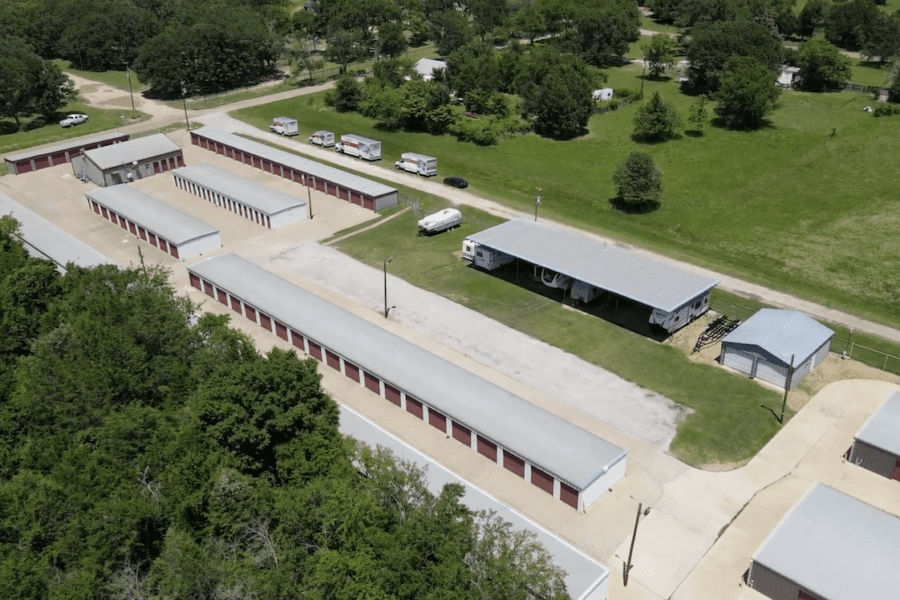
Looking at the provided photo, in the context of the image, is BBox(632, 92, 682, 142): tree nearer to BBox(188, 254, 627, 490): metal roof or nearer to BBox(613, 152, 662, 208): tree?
BBox(613, 152, 662, 208): tree

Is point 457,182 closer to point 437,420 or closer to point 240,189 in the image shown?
point 240,189

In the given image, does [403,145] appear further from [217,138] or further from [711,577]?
[711,577]

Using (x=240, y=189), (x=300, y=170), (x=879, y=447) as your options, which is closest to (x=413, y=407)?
(x=879, y=447)

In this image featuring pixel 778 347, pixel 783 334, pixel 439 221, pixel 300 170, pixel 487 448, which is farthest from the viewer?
pixel 300 170

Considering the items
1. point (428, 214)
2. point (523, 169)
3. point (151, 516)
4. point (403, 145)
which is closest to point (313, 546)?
point (151, 516)

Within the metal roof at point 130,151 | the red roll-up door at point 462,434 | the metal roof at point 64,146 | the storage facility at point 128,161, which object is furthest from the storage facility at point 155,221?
the red roll-up door at point 462,434

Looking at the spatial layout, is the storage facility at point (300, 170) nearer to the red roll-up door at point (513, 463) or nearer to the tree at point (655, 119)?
the tree at point (655, 119)
